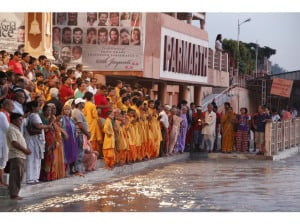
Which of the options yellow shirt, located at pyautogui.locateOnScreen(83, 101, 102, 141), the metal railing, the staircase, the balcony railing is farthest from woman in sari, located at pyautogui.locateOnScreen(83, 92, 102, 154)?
the staircase

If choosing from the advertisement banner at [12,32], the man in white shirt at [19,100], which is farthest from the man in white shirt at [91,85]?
the man in white shirt at [19,100]

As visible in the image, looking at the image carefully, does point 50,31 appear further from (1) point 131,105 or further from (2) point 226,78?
(2) point 226,78

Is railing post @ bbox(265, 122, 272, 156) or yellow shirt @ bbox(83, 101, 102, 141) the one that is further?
railing post @ bbox(265, 122, 272, 156)

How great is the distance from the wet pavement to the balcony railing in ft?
41.6

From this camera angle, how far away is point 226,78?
1330 inches

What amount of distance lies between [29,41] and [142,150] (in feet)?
12.5

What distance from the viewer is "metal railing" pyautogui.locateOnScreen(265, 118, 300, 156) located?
70.8ft

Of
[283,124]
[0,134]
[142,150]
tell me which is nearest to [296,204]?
[0,134]

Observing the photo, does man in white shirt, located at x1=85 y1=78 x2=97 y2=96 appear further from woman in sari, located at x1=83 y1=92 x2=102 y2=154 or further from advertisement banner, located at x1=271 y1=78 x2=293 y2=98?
advertisement banner, located at x1=271 y1=78 x2=293 y2=98

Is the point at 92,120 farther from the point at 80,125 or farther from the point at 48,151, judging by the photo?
the point at 48,151

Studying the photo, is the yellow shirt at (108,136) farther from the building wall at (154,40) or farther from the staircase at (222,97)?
the staircase at (222,97)

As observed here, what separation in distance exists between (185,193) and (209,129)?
9229 mm

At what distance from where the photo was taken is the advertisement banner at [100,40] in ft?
70.8
